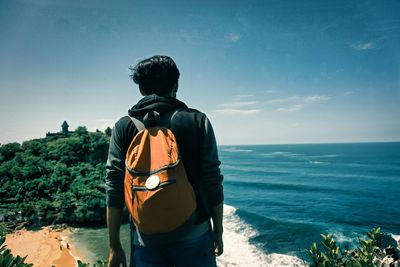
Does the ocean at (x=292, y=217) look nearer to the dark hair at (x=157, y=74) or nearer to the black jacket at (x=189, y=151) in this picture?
the black jacket at (x=189, y=151)

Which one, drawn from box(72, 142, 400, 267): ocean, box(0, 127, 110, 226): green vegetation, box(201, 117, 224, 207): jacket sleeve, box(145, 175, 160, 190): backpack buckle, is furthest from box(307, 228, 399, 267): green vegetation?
box(0, 127, 110, 226): green vegetation

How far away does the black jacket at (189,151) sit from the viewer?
68.2 inches

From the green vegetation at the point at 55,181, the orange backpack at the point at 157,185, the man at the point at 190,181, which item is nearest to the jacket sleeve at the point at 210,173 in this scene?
the man at the point at 190,181

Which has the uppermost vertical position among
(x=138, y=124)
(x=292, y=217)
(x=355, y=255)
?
(x=138, y=124)

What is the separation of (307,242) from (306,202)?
1645cm

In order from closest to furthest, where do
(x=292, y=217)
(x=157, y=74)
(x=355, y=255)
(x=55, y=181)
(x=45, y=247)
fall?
(x=157, y=74) → (x=355, y=255) → (x=45, y=247) → (x=292, y=217) → (x=55, y=181)

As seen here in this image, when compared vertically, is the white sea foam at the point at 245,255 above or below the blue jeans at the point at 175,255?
below

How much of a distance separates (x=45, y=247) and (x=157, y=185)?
90.2 ft

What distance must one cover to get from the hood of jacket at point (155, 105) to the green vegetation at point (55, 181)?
95.9 feet

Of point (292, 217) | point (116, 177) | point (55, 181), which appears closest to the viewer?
point (116, 177)

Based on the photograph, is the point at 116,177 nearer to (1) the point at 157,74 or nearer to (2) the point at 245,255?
(1) the point at 157,74

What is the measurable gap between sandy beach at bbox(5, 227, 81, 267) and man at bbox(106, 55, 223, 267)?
2238 centimetres

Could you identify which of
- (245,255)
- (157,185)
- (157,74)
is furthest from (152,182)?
(245,255)

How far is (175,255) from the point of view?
167cm
